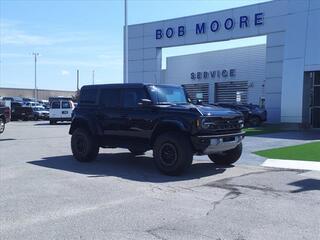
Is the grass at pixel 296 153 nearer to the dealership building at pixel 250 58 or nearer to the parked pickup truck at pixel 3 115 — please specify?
the dealership building at pixel 250 58

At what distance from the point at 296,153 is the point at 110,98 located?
608 cm

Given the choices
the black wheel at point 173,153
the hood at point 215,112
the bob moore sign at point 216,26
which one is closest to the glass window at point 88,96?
the black wheel at point 173,153

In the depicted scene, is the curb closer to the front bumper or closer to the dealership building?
the front bumper

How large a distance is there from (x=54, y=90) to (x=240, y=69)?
110 meters

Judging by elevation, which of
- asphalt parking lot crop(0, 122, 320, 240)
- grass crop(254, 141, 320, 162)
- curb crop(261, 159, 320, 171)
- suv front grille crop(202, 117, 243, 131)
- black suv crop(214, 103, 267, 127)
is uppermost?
suv front grille crop(202, 117, 243, 131)

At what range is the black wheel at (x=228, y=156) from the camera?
12500 mm

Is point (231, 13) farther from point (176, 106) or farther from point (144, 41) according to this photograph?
point (176, 106)

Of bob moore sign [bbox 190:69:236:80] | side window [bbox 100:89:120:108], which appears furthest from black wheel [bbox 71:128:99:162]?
bob moore sign [bbox 190:69:236:80]

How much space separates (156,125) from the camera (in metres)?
11.4

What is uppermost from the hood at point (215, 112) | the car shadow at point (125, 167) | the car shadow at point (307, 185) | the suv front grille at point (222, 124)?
the hood at point (215, 112)

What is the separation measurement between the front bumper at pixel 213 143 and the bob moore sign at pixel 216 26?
22371mm

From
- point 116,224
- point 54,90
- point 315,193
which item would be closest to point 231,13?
point 315,193

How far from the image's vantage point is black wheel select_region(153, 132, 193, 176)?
1070 cm

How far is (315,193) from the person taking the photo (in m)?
8.91
